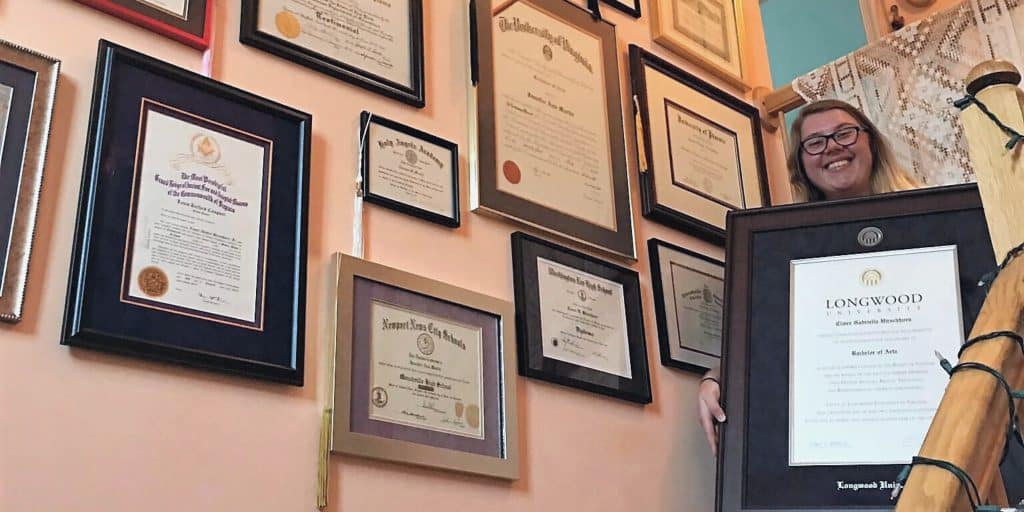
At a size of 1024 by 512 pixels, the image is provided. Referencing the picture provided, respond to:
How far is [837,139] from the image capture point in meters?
1.75

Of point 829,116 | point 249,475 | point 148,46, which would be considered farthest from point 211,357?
point 829,116

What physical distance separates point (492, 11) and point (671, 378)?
0.67m

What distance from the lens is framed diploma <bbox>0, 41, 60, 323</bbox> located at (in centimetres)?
94

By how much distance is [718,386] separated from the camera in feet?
4.82

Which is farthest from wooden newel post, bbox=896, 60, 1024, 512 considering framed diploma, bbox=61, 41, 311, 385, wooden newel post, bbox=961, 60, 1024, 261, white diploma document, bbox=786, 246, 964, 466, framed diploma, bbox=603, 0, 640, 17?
framed diploma, bbox=603, 0, 640, 17

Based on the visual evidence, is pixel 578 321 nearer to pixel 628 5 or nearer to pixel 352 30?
pixel 352 30

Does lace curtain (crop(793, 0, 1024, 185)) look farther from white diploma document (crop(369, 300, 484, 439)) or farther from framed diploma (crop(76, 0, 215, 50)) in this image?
framed diploma (crop(76, 0, 215, 50))

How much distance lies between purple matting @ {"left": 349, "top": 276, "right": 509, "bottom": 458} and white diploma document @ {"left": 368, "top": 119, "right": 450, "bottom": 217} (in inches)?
5.5

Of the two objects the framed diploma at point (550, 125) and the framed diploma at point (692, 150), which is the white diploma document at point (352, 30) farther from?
the framed diploma at point (692, 150)

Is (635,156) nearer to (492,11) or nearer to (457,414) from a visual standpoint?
(492,11)

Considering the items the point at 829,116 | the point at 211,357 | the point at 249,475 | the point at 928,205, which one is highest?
the point at 829,116

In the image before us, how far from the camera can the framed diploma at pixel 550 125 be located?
146 centimetres

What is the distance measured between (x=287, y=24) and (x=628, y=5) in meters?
0.79

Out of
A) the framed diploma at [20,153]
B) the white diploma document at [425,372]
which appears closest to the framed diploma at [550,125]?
the white diploma document at [425,372]
